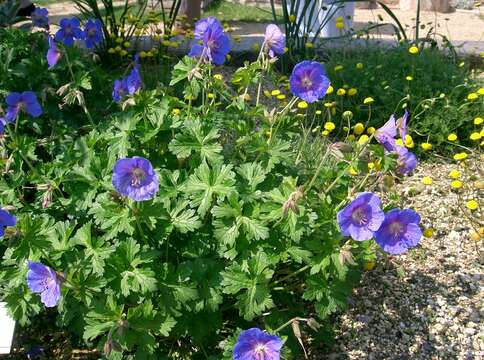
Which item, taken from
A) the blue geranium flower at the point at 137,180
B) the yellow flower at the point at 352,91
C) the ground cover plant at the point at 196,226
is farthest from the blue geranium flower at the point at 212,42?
the yellow flower at the point at 352,91

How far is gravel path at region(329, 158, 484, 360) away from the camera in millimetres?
2531

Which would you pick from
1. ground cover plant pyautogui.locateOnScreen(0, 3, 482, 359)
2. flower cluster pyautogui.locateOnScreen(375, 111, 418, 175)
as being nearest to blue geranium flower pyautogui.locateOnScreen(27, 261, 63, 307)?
ground cover plant pyautogui.locateOnScreen(0, 3, 482, 359)

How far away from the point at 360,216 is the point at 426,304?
107 centimetres

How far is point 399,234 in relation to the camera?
6.27 feet

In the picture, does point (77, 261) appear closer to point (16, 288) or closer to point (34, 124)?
point (16, 288)

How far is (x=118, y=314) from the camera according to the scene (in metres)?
1.95

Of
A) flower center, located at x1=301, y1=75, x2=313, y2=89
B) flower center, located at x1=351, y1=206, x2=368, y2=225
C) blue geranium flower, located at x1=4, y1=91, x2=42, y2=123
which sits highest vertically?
flower center, located at x1=301, y1=75, x2=313, y2=89

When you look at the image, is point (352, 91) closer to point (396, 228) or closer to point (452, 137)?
point (452, 137)

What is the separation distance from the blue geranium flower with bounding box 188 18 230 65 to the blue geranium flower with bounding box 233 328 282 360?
990mm

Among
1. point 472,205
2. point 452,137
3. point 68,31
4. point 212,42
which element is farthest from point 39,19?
point 472,205

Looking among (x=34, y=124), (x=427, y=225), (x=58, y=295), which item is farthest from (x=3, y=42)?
(x=427, y=225)

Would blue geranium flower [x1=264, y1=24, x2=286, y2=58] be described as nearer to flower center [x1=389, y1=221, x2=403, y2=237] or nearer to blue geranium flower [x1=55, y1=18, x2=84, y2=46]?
flower center [x1=389, y1=221, x2=403, y2=237]

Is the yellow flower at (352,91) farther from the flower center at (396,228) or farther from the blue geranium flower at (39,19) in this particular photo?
the flower center at (396,228)

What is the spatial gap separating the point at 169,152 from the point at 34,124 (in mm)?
869
